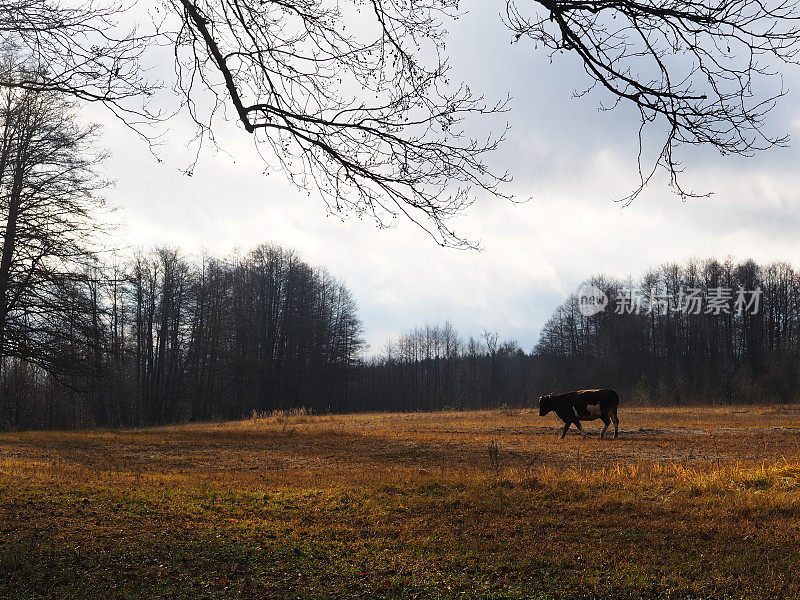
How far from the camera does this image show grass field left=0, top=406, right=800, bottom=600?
15.5 feet

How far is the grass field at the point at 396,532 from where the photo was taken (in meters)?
4.71

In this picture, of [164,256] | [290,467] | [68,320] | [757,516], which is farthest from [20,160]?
[164,256]

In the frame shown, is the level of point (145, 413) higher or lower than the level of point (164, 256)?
lower

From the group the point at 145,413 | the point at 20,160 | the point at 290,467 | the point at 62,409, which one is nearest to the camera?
the point at 290,467

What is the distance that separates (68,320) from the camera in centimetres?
1950

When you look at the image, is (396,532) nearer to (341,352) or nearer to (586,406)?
(586,406)

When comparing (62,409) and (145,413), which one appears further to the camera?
(145,413)

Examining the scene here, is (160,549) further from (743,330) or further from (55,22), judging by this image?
(743,330)

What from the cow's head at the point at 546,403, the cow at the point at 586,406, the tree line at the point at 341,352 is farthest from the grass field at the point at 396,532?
the tree line at the point at 341,352

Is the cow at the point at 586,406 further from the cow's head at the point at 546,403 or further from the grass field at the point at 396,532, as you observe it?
the grass field at the point at 396,532

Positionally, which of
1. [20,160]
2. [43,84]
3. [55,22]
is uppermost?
[20,160]

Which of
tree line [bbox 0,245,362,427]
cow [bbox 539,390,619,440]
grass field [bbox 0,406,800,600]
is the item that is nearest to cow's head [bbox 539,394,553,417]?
cow [bbox 539,390,619,440]

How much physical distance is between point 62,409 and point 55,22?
33.9 m

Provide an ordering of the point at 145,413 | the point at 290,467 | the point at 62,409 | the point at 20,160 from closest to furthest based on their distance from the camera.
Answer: the point at 290,467 < the point at 20,160 < the point at 62,409 < the point at 145,413
